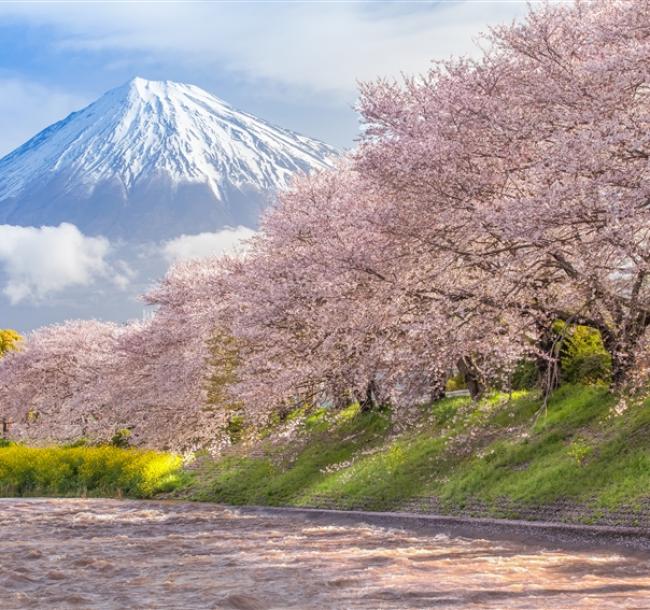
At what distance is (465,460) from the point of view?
2283 cm

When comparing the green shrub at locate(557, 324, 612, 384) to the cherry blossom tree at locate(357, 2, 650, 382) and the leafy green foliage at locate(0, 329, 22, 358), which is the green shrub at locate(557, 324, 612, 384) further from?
the leafy green foliage at locate(0, 329, 22, 358)

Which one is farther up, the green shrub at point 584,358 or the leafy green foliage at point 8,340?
the leafy green foliage at point 8,340

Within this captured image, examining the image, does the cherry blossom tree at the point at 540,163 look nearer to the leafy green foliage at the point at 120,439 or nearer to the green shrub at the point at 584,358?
the green shrub at the point at 584,358

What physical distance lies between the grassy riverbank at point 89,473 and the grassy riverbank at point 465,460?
176cm

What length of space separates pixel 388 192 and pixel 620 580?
10802 millimetres

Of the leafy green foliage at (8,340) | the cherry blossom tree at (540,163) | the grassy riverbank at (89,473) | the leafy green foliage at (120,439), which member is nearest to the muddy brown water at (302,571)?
the cherry blossom tree at (540,163)

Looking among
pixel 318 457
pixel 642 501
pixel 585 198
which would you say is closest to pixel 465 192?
pixel 585 198

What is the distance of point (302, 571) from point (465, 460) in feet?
28.1

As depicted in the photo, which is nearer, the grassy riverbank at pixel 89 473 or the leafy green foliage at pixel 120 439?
the grassy riverbank at pixel 89 473

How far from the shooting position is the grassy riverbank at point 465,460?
18.7 metres

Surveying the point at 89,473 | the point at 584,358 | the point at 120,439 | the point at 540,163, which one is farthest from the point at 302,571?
the point at 120,439

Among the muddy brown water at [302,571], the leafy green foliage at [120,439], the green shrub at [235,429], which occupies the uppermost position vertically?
the green shrub at [235,429]

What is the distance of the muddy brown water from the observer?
1257 centimetres

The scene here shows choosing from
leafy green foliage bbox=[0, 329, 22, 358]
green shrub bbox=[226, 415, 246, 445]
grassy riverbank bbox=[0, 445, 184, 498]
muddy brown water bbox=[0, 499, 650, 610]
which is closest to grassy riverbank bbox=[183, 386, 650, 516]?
green shrub bbox=[226, 415, 246, 445]
